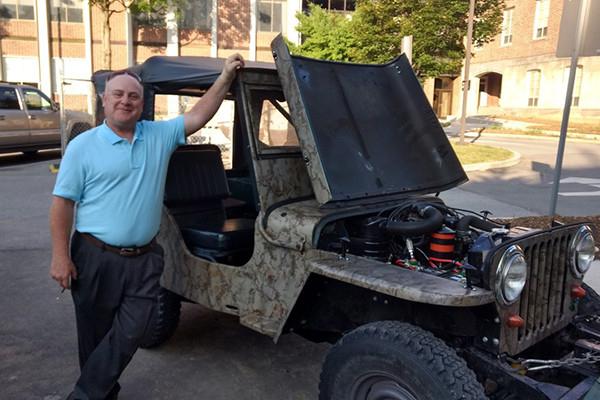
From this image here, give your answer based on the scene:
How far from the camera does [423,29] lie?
14523mm

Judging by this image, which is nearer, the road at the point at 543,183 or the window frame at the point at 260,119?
the window frame at the point at 260,119

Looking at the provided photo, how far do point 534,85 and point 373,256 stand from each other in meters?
35.3

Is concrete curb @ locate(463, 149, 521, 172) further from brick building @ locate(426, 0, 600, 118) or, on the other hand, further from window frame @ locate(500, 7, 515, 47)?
window frame @ locate(500, 7, 515, 47)

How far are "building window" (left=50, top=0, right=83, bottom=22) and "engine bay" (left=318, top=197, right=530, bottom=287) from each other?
2980cm

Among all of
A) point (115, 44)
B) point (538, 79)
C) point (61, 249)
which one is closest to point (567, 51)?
point (61, 249)

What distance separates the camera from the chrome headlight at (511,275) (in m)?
Answer: 2.21

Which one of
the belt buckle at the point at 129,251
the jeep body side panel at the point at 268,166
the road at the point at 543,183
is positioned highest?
the jeep body side panel at the point at 268,166

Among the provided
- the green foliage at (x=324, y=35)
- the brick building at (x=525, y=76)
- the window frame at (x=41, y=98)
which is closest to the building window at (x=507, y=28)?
the brick building at (x=525, y=76)

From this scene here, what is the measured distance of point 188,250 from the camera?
3.47 m

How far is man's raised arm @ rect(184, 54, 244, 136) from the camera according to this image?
2967 millimetres

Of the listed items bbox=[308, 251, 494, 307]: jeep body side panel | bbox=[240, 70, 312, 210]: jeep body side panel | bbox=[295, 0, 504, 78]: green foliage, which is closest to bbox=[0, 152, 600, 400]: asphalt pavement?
bbox=[308, 251, 494, 307]: jeep body side panel

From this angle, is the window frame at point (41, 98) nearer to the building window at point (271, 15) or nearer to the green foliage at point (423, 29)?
the green foliage at point (423, 29)

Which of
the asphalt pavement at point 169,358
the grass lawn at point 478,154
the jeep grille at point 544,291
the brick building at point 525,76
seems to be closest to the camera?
the jeep grille at point 544,291

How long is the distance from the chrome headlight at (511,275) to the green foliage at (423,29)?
13354mm
